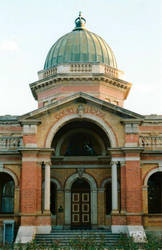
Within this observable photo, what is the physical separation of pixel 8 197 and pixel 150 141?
9.90 meters

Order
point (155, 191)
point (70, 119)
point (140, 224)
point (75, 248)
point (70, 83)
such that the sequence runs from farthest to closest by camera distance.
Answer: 1. point (70, 83)
2. point (155, 191)
3. point (70, 119)
4. point (140, 224)
5. point (75, 248)

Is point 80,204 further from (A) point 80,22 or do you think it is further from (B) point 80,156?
(A) point 80,22

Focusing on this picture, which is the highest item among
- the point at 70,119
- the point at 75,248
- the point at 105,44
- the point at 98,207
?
the point at 105,44

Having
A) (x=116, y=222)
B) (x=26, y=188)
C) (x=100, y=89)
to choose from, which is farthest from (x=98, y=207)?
(x=100, y=89)

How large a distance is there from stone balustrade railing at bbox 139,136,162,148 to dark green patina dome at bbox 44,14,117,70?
9.33 m

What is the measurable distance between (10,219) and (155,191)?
30.7 ft

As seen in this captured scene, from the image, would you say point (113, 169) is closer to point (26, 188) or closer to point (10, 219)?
point (26, 188)

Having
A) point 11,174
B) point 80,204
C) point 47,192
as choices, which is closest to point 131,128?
point 47,192

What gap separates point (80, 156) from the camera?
27.5 m

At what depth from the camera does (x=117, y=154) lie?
24031 mm

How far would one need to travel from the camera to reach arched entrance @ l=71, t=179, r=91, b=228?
2691 centimetres

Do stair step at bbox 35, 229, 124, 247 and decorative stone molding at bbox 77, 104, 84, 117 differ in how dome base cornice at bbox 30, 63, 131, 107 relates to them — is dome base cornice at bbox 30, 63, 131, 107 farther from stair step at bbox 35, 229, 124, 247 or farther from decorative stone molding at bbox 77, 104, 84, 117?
stair step at bbox 35, 229, 124, 247

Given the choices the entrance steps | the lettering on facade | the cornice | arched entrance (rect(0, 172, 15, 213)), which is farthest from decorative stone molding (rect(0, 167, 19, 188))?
the cornice

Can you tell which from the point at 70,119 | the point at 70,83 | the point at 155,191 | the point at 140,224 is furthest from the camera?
the point at 70,83
